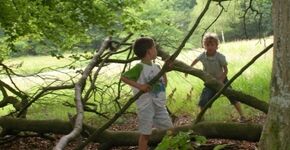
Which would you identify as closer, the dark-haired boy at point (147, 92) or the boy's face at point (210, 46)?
the dark-haired boy at point (147, 92)

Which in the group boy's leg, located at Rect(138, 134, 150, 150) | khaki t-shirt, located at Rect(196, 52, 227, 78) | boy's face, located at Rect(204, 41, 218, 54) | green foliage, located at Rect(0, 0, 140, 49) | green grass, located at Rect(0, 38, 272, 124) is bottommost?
green grass, located at Rect(0, 38, 272, 124)

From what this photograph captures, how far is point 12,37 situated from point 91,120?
237 centimetres

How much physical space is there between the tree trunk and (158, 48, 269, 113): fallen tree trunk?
74.2 inches

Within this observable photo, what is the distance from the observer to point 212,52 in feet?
24.0

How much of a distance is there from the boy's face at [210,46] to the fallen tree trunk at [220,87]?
3.64 feet

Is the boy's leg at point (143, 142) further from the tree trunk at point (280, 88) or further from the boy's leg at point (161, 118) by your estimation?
the tree trunk at point (280, 88)

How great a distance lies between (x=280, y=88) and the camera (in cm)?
338

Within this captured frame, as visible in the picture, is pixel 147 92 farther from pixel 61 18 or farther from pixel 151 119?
pixel 61 18

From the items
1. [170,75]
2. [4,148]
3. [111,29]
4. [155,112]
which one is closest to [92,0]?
[111,29]

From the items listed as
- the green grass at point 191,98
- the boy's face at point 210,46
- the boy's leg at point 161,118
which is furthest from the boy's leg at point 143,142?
the boy's face at point 210,46

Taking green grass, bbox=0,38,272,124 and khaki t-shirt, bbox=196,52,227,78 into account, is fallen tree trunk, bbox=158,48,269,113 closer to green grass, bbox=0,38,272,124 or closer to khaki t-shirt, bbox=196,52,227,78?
green grass, bbox=0,38,272,124

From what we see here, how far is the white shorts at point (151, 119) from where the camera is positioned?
16.5ft

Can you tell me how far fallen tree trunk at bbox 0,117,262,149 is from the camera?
4.83 metres

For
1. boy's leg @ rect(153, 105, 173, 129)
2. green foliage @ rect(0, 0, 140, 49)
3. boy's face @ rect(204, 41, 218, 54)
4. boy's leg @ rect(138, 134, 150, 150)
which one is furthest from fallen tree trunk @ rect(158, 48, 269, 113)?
green foliage @ rect(0, 0, 140, 49)
